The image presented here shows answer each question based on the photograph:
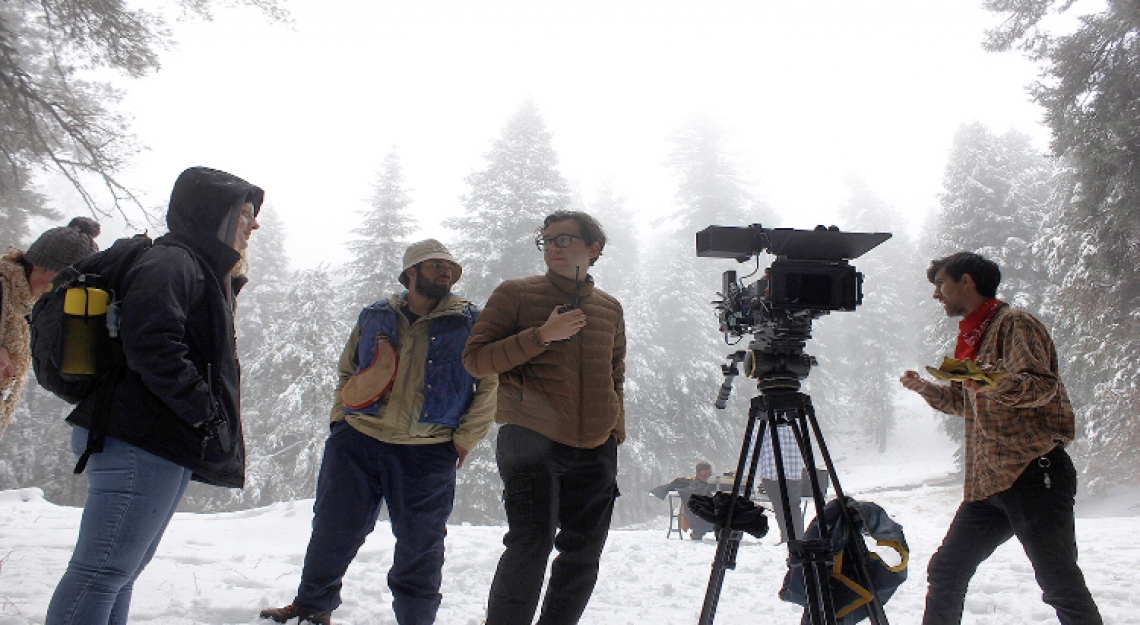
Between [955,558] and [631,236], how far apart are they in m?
29.4

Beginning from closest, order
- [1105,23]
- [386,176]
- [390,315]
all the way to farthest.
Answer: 1. [390,315]
2. [1105,23]
3. [386,176]

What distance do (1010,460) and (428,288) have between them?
126 inches

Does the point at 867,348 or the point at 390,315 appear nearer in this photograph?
the point at 390,315

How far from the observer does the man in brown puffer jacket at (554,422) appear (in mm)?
2715

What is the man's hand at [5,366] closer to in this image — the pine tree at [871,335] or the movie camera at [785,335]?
the movie camera at [785,335]

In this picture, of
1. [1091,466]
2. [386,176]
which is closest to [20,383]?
[386,176]

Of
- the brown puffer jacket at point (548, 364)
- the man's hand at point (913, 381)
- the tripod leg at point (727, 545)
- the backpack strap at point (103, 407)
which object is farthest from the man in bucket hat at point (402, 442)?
the man's hand at point (913, 381)

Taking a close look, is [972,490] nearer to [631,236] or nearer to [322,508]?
[322,508]

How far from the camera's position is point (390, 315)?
375cm

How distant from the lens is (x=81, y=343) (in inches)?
88.9

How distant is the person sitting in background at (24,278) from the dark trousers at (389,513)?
1.78m

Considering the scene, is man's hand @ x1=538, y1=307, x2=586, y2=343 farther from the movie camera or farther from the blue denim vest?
the blue denim vest

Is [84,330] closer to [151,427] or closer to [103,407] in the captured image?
[103,407]

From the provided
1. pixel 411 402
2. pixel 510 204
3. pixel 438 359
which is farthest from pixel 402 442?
pixel 510 204
